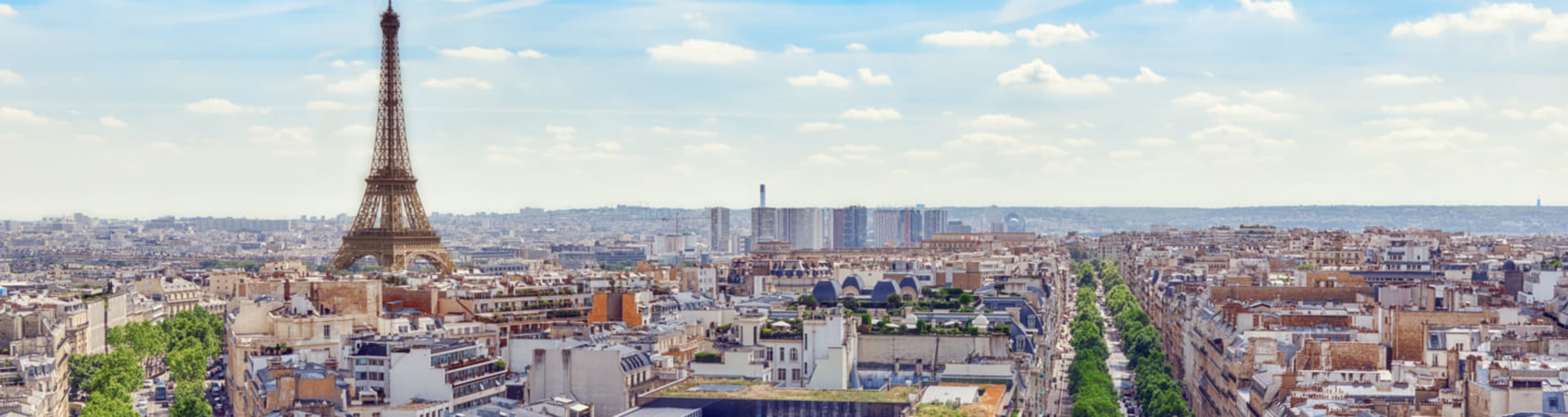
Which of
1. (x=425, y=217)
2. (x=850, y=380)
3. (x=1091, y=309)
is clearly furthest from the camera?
(x=1091, y=309)

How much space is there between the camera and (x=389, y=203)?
10600cm

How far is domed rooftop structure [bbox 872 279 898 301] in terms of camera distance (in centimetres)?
8975

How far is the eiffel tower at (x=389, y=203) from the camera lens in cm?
10500

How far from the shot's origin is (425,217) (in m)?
111

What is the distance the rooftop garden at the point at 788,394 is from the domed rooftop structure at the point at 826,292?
35.0 m

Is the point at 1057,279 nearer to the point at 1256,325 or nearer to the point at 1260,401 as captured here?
the point at 1256,325

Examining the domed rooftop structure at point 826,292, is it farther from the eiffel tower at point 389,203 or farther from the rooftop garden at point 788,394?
the rooftop garden at point 788,394

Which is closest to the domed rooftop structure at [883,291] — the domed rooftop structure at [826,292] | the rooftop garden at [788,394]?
the domed rooftop structure at [826,292]

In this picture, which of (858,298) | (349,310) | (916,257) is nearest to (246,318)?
(349,310)

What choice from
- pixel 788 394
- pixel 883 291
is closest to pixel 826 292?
pixel 883 291

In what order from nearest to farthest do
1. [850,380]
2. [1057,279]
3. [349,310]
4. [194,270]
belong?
[850,380] → [349,310] → [1057,279] → [194,270]

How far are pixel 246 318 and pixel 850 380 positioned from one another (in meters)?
26.6

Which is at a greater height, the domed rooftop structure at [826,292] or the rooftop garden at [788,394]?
the domed rooftop structure at [826,292]

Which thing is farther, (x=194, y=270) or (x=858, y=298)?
(x=194, y=270)
